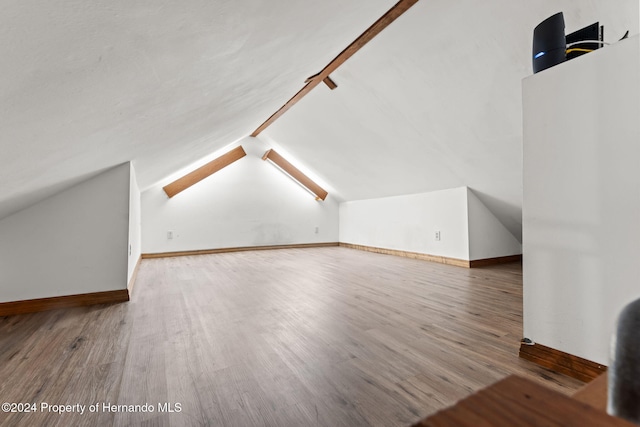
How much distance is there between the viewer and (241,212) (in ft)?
21.4

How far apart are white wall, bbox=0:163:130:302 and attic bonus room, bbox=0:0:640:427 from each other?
0.01 metres

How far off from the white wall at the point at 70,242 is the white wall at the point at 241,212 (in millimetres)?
3153

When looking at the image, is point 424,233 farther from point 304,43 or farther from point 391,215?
point 304,43

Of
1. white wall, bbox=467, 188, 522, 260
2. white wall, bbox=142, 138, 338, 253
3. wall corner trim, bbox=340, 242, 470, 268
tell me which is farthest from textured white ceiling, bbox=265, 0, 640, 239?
white wall, bbox=142, 138, 338, 253

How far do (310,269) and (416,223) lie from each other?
2064 millimetres

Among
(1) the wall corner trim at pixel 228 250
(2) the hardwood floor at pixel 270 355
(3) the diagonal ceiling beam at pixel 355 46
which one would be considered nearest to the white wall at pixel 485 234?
(2) the hardwood floor at pixel 270 355

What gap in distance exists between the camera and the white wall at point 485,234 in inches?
164

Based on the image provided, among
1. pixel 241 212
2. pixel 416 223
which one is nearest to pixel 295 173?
pixel 241 212

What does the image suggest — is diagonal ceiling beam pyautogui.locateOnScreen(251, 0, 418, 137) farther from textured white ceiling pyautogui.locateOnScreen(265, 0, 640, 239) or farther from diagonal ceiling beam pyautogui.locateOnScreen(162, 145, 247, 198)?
diagonal ceiling beam pyautogui.locateOnScreen(162, 145, 247, 198)

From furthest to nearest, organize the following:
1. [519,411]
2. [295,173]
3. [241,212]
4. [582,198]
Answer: [295,173]
[241,212]
[582,198]
[519,411]

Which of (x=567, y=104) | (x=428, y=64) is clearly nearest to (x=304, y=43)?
(x=428, y=64)

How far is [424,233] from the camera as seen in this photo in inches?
192

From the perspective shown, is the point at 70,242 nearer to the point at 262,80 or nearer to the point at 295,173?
the point at 262,80

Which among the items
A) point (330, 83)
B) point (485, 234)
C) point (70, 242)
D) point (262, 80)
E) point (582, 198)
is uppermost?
point (330, 83)
